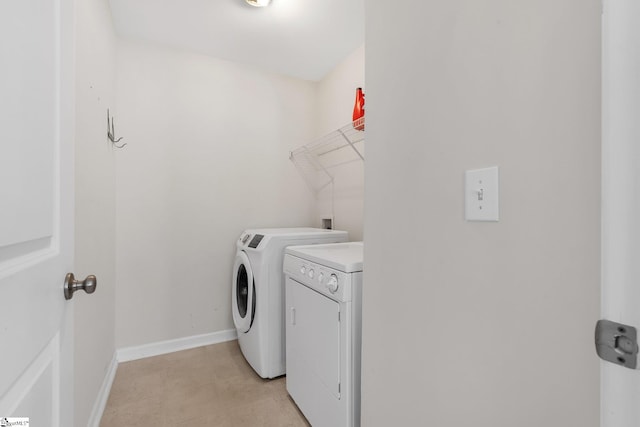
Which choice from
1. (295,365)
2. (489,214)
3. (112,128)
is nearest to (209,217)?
(112,128)

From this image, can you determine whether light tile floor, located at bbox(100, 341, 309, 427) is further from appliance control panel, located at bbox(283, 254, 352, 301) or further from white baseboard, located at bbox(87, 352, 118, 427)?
appliance control panel, located at bbox(283, 254, 352, 301)

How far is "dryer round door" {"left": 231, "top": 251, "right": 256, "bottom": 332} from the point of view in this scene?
2025 mm

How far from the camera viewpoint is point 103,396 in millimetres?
1705

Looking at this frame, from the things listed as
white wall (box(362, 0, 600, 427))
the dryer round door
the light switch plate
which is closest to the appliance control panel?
white wall (box(362, 0, 600, 427))

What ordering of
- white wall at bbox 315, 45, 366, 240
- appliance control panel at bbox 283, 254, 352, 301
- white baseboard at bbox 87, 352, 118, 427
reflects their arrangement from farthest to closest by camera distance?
white wall at bbox 315, 45, 366, 240 → white baseboard at bbox 87, 352, 118, 427 → appliance control panel at bbox 283, 254, 352, 301

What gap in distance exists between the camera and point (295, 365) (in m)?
1.67

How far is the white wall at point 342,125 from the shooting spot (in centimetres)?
241

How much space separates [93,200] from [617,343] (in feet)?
6.37

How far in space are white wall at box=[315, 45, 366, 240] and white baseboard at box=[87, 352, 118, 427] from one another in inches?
75.3

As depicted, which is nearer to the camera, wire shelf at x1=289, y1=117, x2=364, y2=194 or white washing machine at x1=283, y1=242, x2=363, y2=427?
white washing machine at x1=283, y1=242, x2=363, y2=427

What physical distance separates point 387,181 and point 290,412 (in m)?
1.49

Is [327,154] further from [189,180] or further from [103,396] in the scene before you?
[103,396]

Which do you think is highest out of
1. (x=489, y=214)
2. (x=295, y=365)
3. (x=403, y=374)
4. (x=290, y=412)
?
(x=489, y=214)

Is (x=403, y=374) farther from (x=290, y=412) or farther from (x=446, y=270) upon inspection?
(x=290, y=412)
